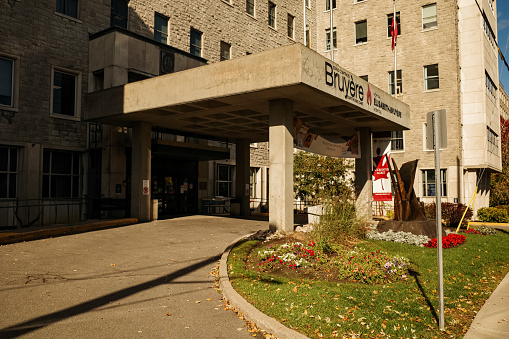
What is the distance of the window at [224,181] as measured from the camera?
26.7m

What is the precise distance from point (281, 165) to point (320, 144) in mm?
3635

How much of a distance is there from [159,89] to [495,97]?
3081 cm

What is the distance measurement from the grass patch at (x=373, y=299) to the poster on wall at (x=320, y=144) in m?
5.58

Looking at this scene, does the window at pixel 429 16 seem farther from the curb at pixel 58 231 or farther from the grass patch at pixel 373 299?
the curb at pixel 58 231

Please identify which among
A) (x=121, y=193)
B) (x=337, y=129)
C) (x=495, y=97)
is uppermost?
(x=495, y=97)

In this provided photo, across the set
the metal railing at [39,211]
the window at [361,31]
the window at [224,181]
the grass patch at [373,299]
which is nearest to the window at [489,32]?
the window at [361,31]

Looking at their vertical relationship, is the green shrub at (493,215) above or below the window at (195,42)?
below

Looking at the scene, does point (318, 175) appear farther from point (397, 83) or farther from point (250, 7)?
point (250, 7)

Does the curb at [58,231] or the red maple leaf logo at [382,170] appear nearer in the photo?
the curb at [58,231]

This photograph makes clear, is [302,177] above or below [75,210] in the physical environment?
above

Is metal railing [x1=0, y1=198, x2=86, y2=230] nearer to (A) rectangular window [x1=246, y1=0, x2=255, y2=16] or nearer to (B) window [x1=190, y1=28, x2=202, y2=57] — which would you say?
(B) window [x1=190, y1=28, x2=202, y2=57]

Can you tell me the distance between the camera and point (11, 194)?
16.7 meters

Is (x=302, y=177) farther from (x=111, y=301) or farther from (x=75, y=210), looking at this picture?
(x=111, y=301)

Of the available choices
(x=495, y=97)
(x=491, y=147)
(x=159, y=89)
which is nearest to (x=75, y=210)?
(x=159, y=89)
